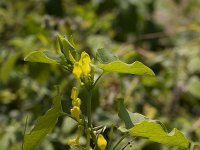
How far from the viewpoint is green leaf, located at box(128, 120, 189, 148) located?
91cm

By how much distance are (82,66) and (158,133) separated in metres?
0.17

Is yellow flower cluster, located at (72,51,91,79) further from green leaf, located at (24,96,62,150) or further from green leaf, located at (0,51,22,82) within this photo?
green leaf, located at (0,51,22,82)

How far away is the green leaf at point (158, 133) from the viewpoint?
0.91 meters

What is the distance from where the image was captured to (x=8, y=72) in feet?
6.68

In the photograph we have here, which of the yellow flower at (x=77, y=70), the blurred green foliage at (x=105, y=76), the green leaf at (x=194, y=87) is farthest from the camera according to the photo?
the green leaf at (x=194, y=87)

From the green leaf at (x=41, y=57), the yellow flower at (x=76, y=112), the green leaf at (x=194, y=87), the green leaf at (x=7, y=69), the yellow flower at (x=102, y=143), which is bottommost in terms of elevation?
the green leaf at (x=194, y=87)

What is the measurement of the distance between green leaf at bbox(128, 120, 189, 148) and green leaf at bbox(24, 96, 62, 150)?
4.9 inches

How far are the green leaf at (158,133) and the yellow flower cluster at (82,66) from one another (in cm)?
12

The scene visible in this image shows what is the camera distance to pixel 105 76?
6.80 feet

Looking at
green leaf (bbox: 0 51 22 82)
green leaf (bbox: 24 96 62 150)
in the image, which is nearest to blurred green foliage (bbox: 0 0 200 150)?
green leaf (bbox: 0 51 22 82)

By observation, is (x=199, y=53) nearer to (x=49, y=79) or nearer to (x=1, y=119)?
(x=49, y=79)

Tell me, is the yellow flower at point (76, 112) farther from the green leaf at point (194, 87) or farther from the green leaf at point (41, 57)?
the green leaf at point (194, 87)

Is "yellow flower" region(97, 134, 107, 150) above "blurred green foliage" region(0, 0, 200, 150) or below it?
above

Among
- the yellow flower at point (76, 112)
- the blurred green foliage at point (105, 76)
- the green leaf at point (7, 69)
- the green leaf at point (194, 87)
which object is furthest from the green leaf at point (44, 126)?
the green leaf at point (194, 87)
